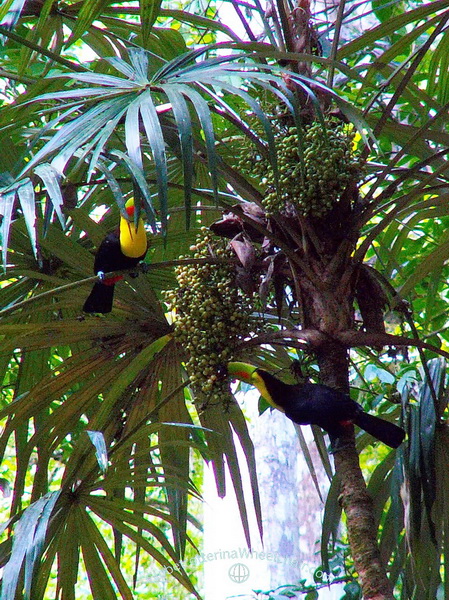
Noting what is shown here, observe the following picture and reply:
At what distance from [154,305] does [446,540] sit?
1092 mm

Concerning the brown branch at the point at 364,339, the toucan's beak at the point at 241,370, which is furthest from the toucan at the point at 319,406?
the brown branch at the point at 364,339

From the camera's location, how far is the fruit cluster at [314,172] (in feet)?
5.83

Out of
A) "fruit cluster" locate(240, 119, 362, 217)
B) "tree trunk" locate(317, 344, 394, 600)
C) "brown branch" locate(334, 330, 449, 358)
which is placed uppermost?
"fruit cluster" locate(240, 119, 362, 217)

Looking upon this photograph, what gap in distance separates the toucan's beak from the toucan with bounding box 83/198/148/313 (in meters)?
0.46

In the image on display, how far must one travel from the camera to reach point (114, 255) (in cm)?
231

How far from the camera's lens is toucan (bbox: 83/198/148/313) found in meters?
2.17

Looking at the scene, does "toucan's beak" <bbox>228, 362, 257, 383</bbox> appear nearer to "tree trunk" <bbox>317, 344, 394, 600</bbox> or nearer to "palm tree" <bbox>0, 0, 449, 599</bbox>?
"palm tree" <bbox>0, 0, 449, 599</bbox>

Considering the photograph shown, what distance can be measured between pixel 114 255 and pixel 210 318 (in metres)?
0.56

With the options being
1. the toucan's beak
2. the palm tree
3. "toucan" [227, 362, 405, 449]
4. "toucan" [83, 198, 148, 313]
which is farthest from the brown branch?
"toucan" [83, 198, 148, 313]

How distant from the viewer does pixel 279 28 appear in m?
2.07

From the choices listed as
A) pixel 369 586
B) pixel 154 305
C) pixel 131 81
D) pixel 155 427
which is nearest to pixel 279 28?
pixel 131 81

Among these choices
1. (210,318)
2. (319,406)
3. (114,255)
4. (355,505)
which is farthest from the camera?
(114,255)

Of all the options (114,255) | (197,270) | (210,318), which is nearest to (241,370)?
(210,318)

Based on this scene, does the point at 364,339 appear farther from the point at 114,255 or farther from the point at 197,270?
the point at 114,255
